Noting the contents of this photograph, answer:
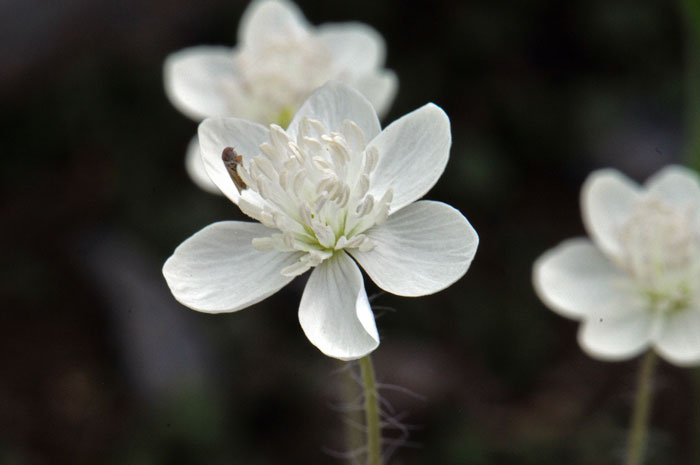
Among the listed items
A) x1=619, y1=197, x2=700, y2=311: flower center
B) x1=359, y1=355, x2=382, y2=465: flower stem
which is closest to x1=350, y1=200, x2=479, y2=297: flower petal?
x1=359, y1=355, x2=382, y2=465: flower stem

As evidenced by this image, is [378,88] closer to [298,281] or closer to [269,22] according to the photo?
[269,22]

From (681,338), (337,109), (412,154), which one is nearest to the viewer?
(412,154)

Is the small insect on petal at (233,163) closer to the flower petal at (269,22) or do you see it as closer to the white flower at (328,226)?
the white flower at (328,226)

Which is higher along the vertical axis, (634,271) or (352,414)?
(634,271)

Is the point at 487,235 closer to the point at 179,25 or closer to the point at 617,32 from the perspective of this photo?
the point at 617,32

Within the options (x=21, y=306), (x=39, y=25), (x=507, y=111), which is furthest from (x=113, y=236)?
(x=507, y=111)

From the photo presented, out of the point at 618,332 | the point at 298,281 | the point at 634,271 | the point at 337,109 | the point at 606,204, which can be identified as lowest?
the point at 298,281

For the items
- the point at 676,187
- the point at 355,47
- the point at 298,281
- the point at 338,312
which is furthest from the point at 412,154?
the point at 298,281
